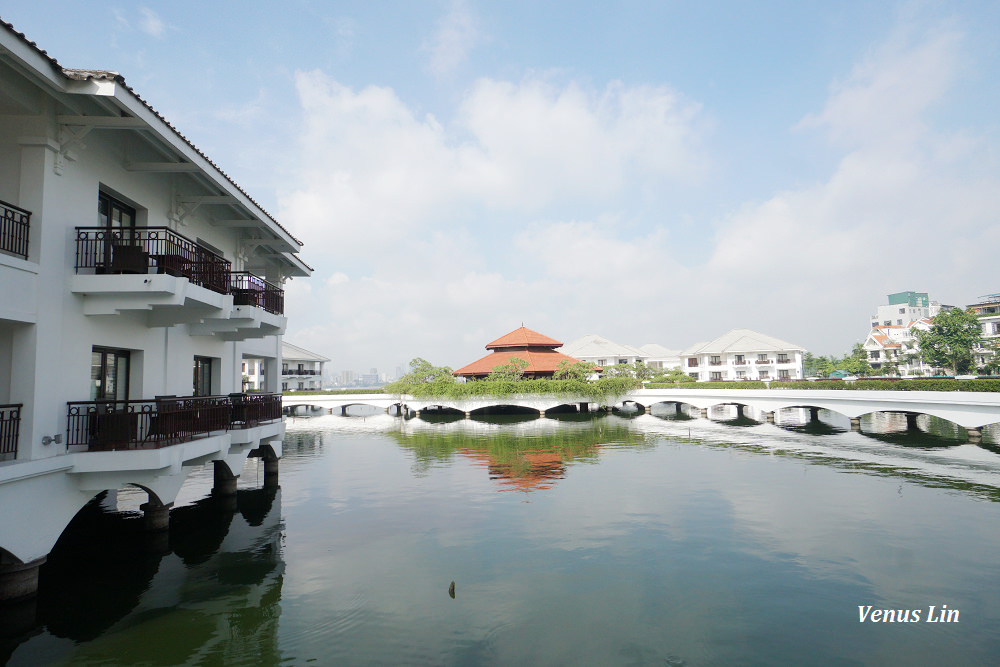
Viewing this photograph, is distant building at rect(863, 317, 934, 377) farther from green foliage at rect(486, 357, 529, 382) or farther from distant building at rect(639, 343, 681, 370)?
green foliage at rect(486, 357, 529, 382)

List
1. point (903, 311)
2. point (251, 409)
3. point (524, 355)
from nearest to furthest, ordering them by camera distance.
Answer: point (251, 409)
point (524, 355)
point (903, 311)

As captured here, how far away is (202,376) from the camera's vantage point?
16109 millimetres

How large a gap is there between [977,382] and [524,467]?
1004 inches

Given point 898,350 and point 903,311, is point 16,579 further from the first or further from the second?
point 903,311

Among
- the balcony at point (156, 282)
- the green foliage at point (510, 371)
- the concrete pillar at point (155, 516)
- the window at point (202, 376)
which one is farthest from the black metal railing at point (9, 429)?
the green foliage at point (510, 371)

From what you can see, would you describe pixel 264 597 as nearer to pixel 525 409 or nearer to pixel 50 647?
pixel 50 647

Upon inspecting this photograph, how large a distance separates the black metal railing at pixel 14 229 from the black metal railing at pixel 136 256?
900 millimetres

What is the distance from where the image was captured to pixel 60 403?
9555mm

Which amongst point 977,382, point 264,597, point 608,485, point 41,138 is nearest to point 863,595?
point 608,485

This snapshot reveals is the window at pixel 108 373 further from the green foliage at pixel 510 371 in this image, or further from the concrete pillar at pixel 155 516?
the green foliage at pixel 510 371

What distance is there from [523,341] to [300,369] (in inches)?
1175

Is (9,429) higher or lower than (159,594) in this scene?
higher

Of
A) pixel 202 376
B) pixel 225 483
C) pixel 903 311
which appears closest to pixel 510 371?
pixel 225 483

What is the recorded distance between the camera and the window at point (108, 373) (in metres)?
11.0
